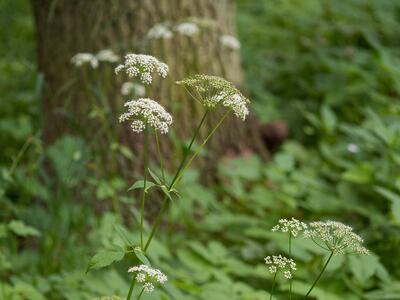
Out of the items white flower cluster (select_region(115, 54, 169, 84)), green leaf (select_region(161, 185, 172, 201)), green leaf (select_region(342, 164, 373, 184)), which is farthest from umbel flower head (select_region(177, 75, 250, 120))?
green leaf (select_region(342, 164, 373, 184))

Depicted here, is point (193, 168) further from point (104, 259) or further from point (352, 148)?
point (104, 259)

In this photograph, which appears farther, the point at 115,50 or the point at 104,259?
the point at 115,50

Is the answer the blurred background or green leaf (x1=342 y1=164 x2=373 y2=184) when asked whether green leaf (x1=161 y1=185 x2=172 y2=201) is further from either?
green leaf (x1=342 y1=164 x2=373 y2=184)

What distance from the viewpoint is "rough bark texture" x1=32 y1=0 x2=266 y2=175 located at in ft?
10.6

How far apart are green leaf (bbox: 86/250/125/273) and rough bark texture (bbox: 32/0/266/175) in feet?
5.43

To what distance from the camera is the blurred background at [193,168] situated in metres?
2.36

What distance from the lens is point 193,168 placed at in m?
3.42

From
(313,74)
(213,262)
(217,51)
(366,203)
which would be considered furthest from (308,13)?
(213,262)

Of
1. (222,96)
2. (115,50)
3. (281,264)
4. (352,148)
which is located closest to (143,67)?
(222,96)

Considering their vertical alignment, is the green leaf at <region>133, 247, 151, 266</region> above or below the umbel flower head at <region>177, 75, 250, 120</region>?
below

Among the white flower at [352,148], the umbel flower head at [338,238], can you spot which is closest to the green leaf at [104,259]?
the umbel flower head at [338,238]

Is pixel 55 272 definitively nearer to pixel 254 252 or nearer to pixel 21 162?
pixel 254 252

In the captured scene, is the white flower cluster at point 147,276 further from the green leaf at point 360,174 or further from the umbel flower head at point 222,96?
the green leaf at point 360,174

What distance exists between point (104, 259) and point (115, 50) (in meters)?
1.98
